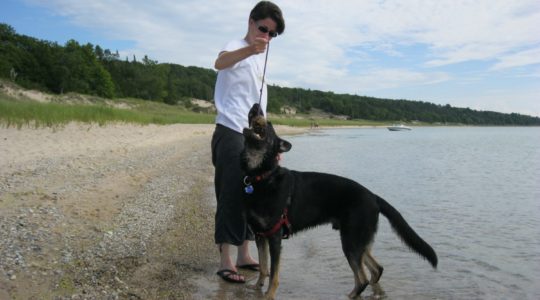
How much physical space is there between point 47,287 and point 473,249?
19.4 feet

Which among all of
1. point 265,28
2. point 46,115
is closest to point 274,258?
point 265,28

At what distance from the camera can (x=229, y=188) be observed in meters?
4.51

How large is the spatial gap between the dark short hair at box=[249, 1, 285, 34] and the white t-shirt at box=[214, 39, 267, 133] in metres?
0.34

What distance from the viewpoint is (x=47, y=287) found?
3789 mm

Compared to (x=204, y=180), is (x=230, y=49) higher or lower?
higher

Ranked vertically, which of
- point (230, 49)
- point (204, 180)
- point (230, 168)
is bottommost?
point (204, 180)

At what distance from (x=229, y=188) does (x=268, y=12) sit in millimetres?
1802

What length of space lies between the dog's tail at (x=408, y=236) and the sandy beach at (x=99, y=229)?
2.10 metres

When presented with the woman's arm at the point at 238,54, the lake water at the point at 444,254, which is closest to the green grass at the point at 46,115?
the lake water at the point at 444,254

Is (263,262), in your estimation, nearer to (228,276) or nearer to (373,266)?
(228,276)

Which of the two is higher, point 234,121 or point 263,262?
point 234,121

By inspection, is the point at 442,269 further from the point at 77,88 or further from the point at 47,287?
the point at 77,88

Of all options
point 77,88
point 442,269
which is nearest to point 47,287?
point 442,269

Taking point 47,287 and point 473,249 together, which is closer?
point 47,287
